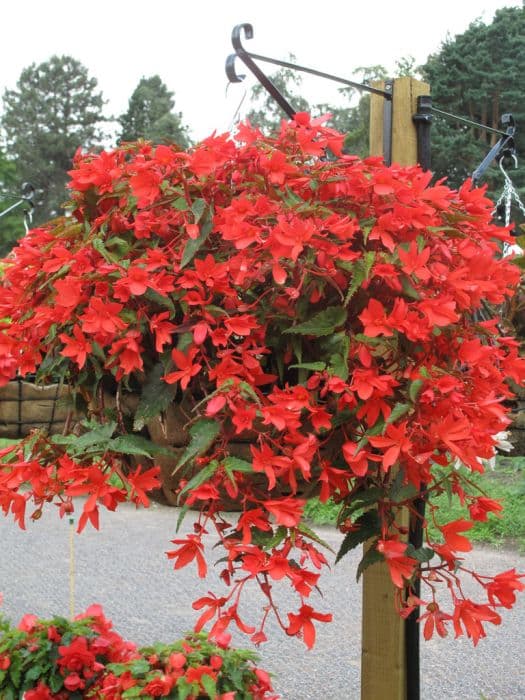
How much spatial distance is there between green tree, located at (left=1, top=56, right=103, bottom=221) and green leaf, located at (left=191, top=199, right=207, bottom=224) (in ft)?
66.7

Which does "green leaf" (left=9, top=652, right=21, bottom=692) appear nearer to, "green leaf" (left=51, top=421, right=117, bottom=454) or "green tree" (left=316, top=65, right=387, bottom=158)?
"green leaf" (left=51, top=421, right=117, bottom=454)

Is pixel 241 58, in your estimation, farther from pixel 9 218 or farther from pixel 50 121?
pixel 50 121

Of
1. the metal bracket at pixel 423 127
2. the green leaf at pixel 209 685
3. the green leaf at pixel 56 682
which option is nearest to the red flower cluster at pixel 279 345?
the metal bracket at pixel 423 127

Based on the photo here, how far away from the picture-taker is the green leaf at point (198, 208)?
847 millimetres

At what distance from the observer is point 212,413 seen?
78cm

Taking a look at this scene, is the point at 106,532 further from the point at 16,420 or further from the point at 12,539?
the point at 16,420

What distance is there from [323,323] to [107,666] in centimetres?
121

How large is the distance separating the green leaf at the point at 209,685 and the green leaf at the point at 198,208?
1027 mm

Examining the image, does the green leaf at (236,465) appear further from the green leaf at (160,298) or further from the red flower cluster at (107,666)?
the red flower cluster at (107,666)

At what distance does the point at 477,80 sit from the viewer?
13.1 m

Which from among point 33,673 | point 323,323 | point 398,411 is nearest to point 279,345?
point 323,323

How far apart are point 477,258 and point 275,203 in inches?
9.0

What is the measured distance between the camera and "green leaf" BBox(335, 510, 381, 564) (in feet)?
2.91

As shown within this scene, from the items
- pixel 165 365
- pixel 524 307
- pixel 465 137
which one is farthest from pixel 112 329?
pixel 465 137
